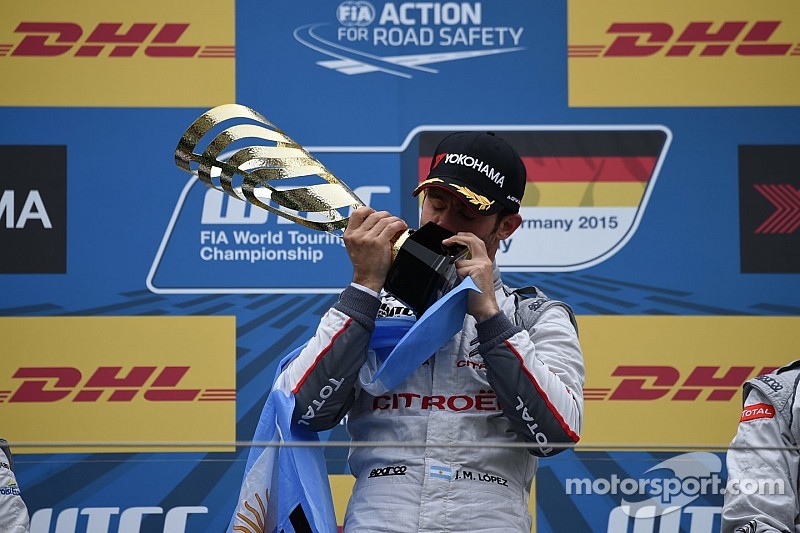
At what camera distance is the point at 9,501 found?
1.63m

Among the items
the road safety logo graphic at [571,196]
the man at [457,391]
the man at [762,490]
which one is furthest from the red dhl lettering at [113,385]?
the man at [762,490]

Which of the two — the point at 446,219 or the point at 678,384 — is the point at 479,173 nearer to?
the point at 446,219

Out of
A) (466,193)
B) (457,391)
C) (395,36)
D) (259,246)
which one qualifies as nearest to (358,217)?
(466,193)

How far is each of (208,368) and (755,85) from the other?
1607 millimetres

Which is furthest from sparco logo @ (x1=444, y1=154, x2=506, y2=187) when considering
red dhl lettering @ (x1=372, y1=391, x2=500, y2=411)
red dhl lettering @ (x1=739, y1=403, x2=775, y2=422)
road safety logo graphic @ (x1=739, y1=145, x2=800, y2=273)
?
road safety logo graphic @ (x1=739, y1=145, x2=800, y2=273)

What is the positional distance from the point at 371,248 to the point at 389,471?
12.5 inches

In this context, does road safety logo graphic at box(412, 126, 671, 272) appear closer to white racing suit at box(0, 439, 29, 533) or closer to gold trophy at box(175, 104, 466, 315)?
gold trophy at box(175, 104, 466, 315)

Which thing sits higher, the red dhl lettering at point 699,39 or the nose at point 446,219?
the red dhl lettering at point 699,39

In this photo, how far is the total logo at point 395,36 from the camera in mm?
2924

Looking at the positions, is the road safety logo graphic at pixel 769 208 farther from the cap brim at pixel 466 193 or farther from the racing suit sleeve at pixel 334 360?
the racing suit sleeve at pixel 334 360

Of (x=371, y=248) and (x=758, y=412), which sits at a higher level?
(x=371, y=248)

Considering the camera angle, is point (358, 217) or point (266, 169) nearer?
point (358, 217)

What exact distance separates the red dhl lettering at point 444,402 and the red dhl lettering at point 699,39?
1589mm

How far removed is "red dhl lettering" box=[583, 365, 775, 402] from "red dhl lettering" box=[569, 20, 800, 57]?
83 centimetres
